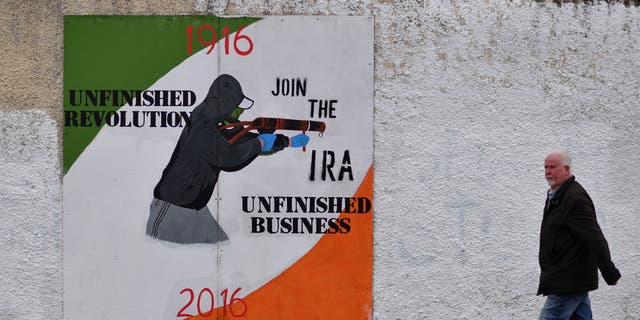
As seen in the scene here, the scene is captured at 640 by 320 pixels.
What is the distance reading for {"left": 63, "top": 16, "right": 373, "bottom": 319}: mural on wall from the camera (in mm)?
6977

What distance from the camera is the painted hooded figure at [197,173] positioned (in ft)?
23.0

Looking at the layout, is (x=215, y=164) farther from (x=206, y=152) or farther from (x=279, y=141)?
(x=279, y=141)

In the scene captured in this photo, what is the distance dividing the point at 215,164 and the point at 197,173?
0.51 feet

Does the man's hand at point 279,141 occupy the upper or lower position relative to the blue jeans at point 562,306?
upper

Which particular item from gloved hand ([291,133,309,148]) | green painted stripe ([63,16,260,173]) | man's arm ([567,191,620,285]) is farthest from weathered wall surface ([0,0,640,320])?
man's arm ([567,191,620,285])

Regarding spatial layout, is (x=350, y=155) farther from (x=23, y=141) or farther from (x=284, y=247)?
(x=23, y=141)

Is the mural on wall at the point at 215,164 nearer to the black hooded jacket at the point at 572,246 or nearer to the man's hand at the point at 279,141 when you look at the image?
the man's hand at the point at 279,141

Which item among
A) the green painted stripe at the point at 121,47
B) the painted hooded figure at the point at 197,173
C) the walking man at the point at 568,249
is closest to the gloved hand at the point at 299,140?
the painted hooded figure at the point at 197,173

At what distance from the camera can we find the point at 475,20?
7027 mm

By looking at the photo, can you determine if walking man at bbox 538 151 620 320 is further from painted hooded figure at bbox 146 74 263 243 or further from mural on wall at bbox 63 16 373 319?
painted hooded figure at bbox 146 74 263 243

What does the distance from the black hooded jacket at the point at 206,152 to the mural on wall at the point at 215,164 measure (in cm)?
1

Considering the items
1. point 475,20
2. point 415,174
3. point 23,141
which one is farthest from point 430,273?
point 23,141

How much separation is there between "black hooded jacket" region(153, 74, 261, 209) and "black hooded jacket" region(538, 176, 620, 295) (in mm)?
2353

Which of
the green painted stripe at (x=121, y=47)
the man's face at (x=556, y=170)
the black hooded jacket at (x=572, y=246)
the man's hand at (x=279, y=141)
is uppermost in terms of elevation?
the green painted stripe at (x=121, y=47)
